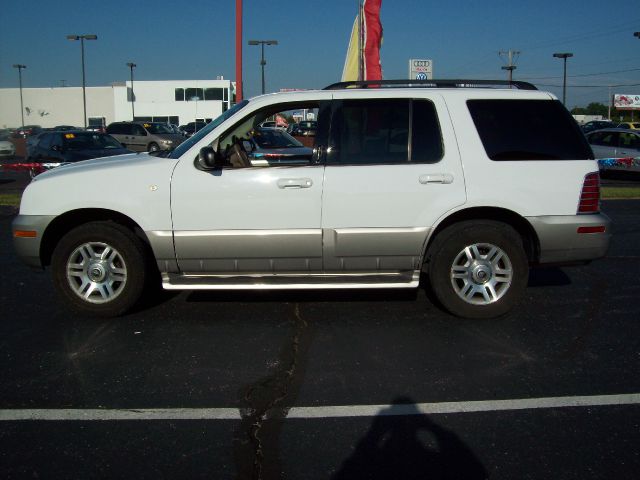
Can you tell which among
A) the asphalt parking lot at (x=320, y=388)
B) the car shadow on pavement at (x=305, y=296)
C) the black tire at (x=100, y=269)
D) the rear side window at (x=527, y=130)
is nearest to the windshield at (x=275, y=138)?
the car shadow on pavement at (x=305, y=296)

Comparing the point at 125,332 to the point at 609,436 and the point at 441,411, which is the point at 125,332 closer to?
the point at 441,411

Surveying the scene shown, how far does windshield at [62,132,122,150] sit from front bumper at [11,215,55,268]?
9.87 m

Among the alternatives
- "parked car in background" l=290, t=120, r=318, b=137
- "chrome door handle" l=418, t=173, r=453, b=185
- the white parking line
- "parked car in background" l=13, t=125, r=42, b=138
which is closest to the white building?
"parked car in background" l=13, t=125, r=42, b=138

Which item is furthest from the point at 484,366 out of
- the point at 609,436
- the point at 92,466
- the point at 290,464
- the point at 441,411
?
the point at 92,466

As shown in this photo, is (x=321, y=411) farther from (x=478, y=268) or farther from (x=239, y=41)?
(x=239, y=41)

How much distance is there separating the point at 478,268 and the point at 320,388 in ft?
6.58

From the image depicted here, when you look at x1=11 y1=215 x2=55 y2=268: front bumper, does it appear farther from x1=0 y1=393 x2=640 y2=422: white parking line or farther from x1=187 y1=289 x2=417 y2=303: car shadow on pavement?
x1=0 y1=393 x2=640 y2=422: white parking line

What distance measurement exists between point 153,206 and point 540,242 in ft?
10.6

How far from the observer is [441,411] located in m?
3.69

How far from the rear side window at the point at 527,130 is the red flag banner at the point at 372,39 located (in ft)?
33.0

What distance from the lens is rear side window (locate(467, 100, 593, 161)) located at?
530 centimetres

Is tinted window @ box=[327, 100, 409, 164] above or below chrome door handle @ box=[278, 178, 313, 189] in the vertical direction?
above

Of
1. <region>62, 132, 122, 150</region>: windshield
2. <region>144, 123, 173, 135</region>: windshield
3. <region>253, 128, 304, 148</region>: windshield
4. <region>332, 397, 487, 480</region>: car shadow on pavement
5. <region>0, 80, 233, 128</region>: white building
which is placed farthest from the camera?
<region>0, 80, 233, 128</region>: white building

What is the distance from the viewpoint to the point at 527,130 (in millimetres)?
5340
